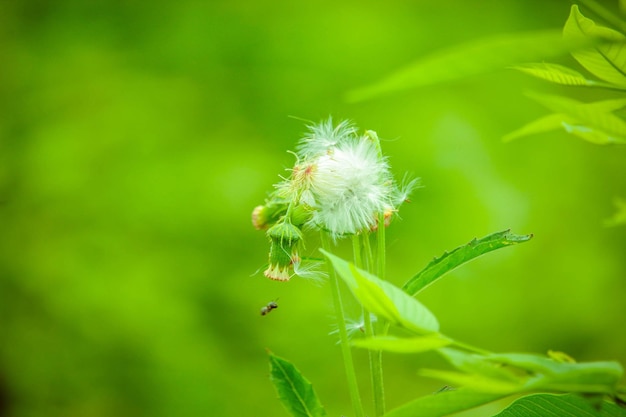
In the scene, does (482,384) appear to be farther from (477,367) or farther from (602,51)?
(602,51)

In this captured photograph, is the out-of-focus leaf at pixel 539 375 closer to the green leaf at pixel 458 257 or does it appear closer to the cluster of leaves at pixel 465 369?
the cluster of leaves at pixel 465 369

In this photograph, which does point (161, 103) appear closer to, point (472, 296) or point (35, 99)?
point (35, 99)

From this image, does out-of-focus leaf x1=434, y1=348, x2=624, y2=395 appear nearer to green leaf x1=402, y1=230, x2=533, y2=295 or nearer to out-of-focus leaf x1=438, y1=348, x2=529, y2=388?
out-of-focus leaf x1=438, y1=348, x2=529, y2=388

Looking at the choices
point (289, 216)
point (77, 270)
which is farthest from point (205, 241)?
point (289, 216)

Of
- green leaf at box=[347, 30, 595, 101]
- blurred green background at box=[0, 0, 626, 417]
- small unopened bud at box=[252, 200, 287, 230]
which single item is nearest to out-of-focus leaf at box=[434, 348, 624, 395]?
green leaf at box=[347, 30, 595, 101]

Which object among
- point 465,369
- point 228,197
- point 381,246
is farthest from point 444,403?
point 228,197

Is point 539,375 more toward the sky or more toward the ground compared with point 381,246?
more toward the ground
